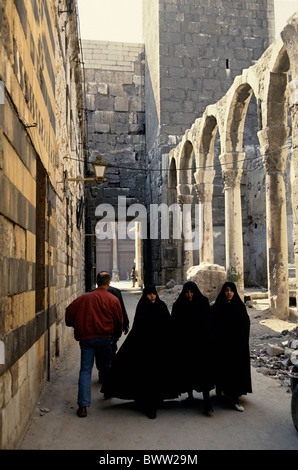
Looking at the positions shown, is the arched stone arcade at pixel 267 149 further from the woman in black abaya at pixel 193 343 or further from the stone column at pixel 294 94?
the woman in black abaya at pixel 193 343

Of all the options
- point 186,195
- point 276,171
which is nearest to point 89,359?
point 276,171

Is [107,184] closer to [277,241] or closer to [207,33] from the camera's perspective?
[207,33]

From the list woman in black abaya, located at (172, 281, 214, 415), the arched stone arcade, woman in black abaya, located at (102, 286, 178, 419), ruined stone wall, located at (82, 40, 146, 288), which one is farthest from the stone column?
ruined stone wall, located at (82, 40, 146, 288)

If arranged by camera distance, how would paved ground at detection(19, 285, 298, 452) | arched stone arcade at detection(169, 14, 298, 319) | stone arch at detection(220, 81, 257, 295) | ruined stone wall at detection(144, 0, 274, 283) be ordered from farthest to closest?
ruined stone wall at detection(144, 0, 274, 283) → stone arch at detection(220, 81, 257, 295) → arched stone arcade at detection(169, 14, 298, 319) → paved ground at detection(19, 285, 298, 452)

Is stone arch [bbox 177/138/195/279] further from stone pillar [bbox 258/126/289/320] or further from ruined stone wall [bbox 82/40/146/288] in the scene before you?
stone pillar [bbox 258/126/289/320]

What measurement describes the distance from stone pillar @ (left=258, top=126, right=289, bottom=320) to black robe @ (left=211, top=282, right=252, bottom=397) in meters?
4.85

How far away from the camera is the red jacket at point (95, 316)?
4.45 meters

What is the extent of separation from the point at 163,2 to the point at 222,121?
920cm

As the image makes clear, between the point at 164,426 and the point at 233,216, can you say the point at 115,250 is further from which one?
the point at 164,426

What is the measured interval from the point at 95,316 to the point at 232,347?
4.75 ft

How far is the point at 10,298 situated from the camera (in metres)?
3.11

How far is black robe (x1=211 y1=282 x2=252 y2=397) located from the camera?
14.8ft

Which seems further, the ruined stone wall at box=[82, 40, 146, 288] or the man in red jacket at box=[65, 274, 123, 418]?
the ruined stone wall at box=[82, 40, 146, 288]
